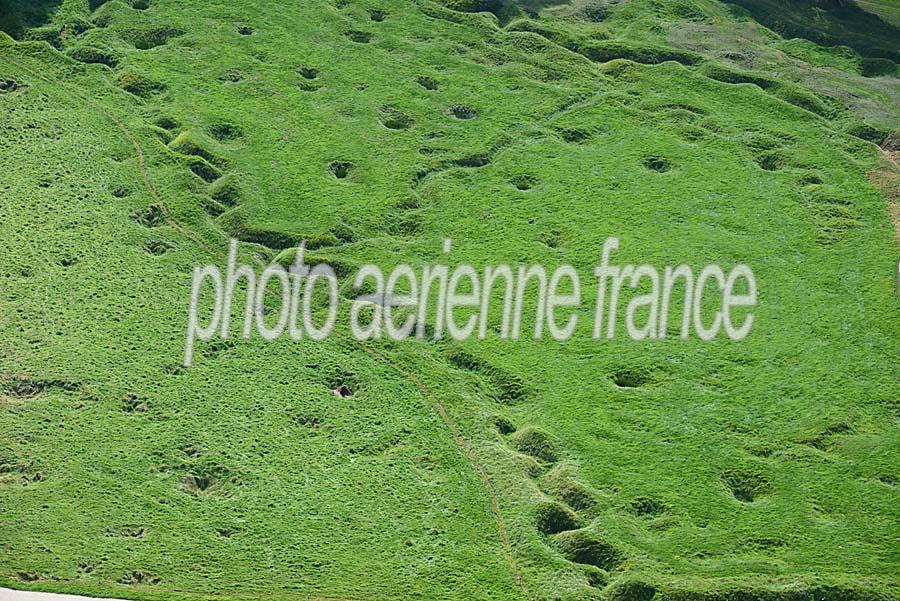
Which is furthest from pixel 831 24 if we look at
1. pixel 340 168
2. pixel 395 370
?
pixel 395 370

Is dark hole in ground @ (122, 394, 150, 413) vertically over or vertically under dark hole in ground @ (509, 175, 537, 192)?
under

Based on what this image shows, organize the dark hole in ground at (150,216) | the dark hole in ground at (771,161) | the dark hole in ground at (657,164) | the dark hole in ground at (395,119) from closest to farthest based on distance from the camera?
the dark hole in ground at (150,216)
the dark hole in ground at (657,164)
the dark hole in ground at (771,161)
the dark hole in ground at (395,119)

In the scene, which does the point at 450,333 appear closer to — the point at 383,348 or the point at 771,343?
the point at 383,348

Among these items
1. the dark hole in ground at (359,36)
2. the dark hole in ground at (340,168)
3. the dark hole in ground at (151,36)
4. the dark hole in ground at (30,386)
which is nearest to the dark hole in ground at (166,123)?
the dark hole in ground at (151,36)

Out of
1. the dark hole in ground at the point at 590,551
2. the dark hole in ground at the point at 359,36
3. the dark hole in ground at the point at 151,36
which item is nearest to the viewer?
the dark hole in ground at the point at 590,551

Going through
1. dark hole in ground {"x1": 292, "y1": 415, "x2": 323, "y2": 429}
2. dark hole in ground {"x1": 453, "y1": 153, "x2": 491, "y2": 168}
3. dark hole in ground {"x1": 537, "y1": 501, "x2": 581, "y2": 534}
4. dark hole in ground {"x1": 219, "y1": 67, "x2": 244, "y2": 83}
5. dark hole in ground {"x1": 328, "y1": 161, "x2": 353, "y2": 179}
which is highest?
dark hole in ground {"x1": 219, "y1": 67, "x2": 244, "y2": 83}

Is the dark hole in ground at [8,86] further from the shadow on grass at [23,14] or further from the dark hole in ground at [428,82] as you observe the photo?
the dark hole in ground at [428,82]

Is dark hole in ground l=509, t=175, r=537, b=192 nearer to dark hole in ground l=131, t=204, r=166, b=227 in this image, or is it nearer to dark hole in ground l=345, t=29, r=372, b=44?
dark hole in ground l=345, t=29, r=372, b=44

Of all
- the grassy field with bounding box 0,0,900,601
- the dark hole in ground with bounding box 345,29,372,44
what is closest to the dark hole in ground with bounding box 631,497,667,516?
the grassy field with bounding box 0,0,900,601
